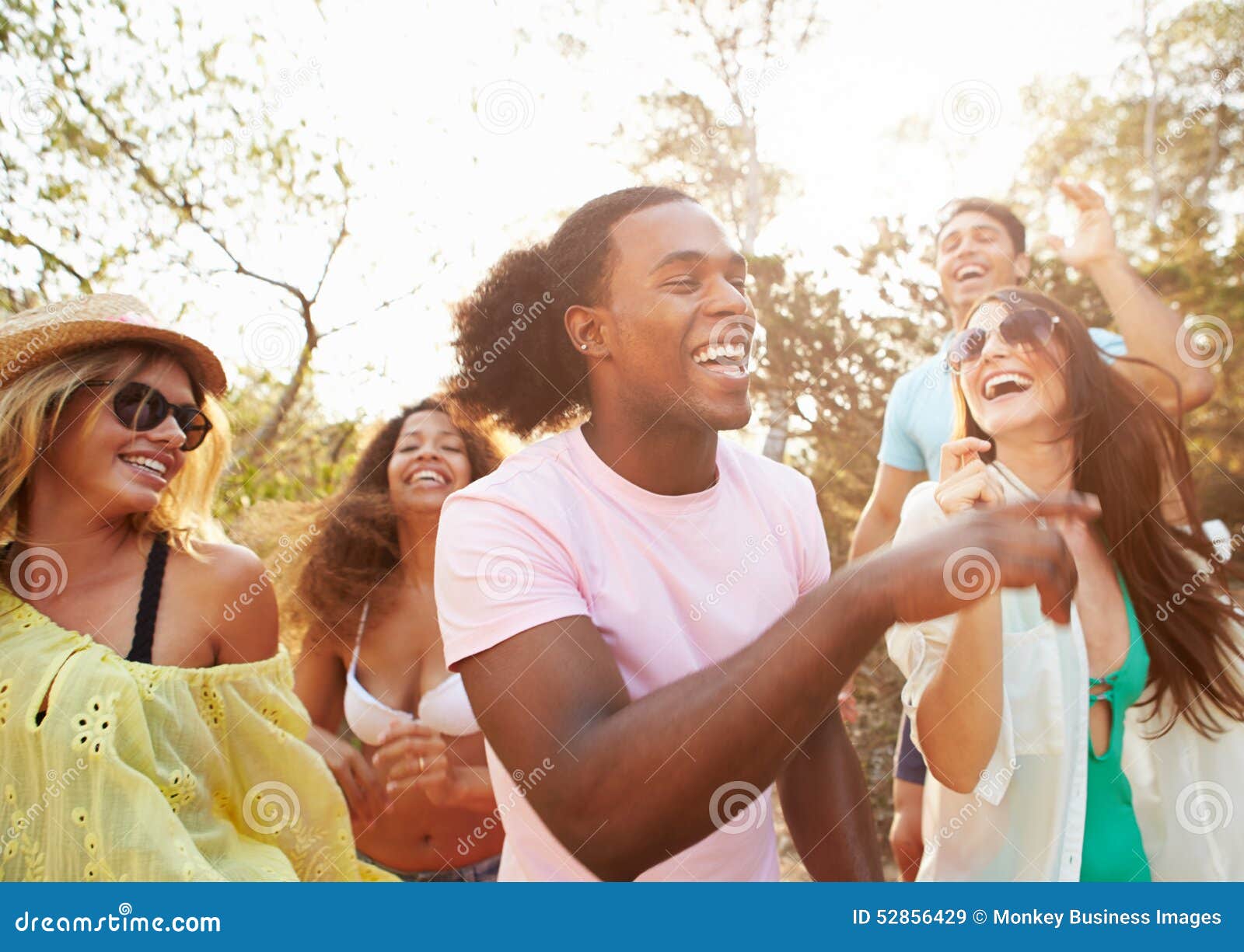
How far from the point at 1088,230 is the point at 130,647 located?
3.12m

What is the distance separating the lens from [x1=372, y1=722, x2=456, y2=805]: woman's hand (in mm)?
2662

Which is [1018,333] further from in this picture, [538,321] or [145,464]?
[145,464]

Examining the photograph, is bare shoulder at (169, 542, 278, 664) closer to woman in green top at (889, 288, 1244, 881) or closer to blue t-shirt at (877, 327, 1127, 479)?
woman in green top at (889, 288, 1244, 881)

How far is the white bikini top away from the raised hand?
243 centimetres

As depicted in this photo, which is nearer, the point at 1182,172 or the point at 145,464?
the point at 145,464

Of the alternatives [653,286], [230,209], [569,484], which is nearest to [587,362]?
[653,286]

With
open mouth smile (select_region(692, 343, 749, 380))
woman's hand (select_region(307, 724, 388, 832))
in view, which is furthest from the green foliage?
open mouth smile (select_region(692, 343, 749, 380))

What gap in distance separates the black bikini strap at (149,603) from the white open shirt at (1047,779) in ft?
5.95

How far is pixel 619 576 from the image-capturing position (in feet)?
6.11

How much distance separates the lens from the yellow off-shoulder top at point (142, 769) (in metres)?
2.11

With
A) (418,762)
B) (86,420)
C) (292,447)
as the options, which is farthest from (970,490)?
(292,447)

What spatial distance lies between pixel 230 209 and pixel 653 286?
11.2 ft

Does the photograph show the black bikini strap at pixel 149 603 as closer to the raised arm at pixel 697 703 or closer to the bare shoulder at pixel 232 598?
the bare shoulder at pixel 232 598
